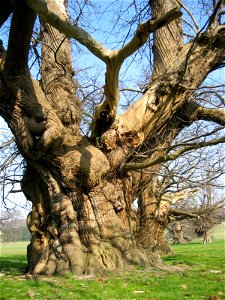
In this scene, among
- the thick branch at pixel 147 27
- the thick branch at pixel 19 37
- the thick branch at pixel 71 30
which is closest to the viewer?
the thick branch at pixel 147 27

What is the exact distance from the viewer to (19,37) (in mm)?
6559

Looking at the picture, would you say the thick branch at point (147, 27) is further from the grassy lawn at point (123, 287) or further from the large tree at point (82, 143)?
the grassy lawn at point (123, 287)

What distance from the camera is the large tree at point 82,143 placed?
698cm

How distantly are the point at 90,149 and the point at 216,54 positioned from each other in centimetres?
369

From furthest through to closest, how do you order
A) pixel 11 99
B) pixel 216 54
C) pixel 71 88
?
pixel 71 88
pixel 216 54
pixel 11 99

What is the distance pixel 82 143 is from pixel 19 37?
2610 mm

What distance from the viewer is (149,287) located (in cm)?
→ 550

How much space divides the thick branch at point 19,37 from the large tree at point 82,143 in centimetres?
2

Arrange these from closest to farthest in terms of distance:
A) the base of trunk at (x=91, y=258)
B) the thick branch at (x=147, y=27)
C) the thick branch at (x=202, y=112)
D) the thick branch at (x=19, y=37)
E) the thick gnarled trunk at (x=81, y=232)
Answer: the thick branch at (x=147, y=27) < the thick branch at (x=19, y=37) < the base of trunk at (x=91, y=258) < the thick gnarled trunk at (x=81, y=232) < the thick branch at (x=202, y=112)

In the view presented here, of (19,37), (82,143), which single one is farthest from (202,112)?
(19,37)

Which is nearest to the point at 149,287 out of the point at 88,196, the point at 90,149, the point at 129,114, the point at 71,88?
the point at 88,196

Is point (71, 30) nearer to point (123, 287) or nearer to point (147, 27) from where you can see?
point (147, 27)

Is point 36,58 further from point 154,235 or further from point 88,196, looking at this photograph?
point 154,235

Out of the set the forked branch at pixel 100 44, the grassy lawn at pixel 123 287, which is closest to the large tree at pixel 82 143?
the grassy lawn at pixel 123 287
